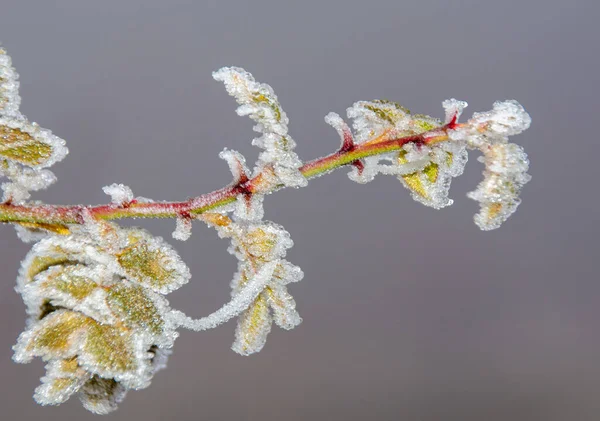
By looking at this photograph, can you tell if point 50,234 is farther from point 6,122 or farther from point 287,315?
point 287,315

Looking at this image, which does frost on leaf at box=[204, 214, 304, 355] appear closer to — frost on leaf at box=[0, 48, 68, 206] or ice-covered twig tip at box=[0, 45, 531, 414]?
ice-covered twig tip at box=[0, 45, 531, 414]

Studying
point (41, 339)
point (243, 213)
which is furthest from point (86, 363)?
point (243, 213)

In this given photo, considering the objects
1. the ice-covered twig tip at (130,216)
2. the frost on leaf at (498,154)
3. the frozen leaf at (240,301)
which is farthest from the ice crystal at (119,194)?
the frost on leaf at (498,154)

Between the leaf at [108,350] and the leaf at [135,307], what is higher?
the leaf at [135,307]

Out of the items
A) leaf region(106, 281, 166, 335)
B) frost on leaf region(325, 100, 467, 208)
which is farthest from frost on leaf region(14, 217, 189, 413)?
frost on leaf region(325, 100, 467, 208)

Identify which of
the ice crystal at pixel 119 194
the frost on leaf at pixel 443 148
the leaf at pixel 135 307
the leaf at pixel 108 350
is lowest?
the leaf at pixel 108 350

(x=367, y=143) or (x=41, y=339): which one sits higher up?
(x=367, y=143)

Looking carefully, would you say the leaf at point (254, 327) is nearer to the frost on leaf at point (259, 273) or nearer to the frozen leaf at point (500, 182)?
the frost on leaf at point (259, 273)
